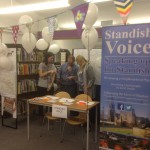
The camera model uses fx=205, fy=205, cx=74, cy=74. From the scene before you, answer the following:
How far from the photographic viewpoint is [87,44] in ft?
12.2

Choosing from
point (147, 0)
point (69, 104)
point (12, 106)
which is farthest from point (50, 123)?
point (147, 0)

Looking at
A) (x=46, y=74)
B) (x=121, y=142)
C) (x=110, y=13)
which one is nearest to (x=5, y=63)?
(x=46, y=74)

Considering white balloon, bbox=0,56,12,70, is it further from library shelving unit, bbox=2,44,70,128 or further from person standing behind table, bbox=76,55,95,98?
person standing behind table, bbox=76,55,95,98

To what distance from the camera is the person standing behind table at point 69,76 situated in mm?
4678

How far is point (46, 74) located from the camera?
186 inches

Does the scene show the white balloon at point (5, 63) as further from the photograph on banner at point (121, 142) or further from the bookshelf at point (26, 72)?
the photograph on banner at point (121, 142)

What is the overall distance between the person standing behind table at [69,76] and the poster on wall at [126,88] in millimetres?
2027

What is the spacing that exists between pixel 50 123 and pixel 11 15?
402 centimetres

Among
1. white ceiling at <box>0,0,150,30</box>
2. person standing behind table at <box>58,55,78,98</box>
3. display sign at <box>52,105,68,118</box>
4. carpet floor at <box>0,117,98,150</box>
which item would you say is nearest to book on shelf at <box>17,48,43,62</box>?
person standing behind table at <box>58,55,78,98</box>

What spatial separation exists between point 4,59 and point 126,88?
8.90 feet

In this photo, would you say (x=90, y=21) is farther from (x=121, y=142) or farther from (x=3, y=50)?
(x=3, y=50)

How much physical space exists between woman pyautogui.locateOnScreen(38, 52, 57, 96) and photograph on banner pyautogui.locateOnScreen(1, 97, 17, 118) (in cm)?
70

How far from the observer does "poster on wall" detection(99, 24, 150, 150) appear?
244 cm

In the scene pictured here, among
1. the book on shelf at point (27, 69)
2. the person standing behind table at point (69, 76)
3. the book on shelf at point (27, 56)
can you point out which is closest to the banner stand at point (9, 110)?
the book on shelf at point (27, 69)
